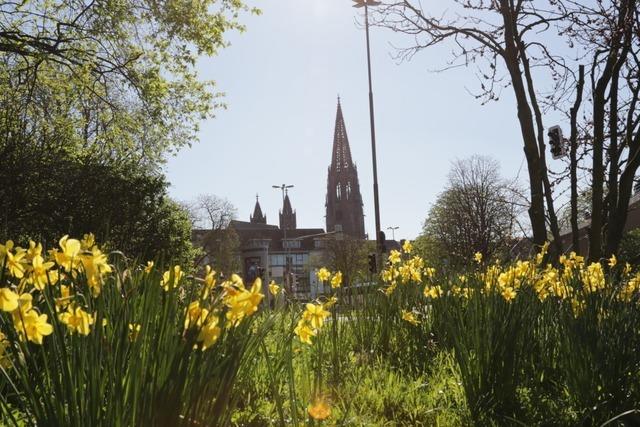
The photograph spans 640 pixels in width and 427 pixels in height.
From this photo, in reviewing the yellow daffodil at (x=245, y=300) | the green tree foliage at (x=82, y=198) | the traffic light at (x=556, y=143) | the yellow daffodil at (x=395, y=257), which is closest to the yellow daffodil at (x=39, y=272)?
the yellow daffodil at (x=245, y=300)

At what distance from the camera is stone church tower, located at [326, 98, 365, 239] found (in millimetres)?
93188

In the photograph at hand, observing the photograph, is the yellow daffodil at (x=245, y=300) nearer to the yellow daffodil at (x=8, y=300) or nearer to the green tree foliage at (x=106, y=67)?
the yellow daffodil at (x=8, y=300)

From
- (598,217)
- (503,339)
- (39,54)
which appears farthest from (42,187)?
(503,339)

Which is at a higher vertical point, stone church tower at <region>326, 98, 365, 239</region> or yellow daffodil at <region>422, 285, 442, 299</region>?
stone church tower at <region>326, 98, 365, 239</region>

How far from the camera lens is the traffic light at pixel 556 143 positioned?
639cm

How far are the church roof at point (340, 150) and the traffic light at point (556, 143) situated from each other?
295 feet

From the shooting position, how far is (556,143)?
6.44 m

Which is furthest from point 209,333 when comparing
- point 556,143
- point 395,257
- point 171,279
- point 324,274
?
point 556,143

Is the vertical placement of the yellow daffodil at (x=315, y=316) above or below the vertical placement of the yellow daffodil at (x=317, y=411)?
above

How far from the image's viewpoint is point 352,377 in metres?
3.65

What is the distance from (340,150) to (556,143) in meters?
93.5

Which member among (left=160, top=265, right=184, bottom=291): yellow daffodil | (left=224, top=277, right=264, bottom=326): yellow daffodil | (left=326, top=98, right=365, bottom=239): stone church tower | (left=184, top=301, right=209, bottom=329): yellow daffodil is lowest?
(left=184, top=301, right=209, bottom=329): yellow daffodil

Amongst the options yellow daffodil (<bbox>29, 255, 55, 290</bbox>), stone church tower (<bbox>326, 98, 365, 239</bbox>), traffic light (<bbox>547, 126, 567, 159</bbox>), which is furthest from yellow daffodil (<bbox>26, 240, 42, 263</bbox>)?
stone church tower (<bbox>326, 98, 365, 239</bbox>)

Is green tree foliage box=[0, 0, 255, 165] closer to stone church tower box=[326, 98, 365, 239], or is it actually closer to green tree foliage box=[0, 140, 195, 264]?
green tree foliage box=[0, 140, 195, 264]
